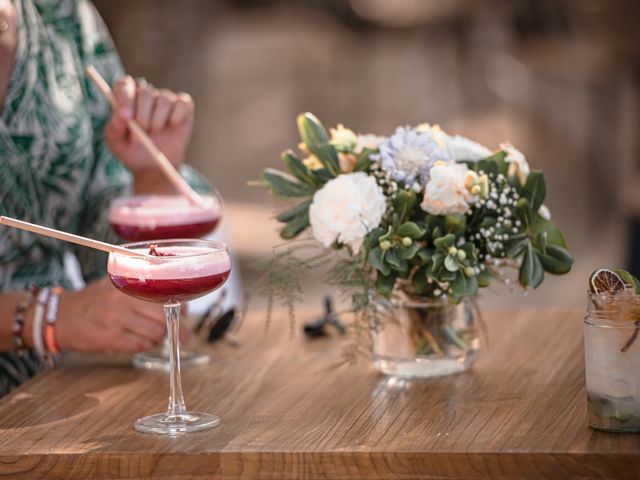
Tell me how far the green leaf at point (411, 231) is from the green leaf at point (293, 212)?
6.7 inches

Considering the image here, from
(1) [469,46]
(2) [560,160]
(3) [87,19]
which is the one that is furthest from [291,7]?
(3) [87,19]

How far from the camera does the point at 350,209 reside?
1580mm

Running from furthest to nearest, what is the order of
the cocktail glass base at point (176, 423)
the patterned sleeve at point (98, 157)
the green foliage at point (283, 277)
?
the patterned sleeve at point (98, 157) → the green foliage at point (283, 277) → the cocktail glass base at point (176, 423)

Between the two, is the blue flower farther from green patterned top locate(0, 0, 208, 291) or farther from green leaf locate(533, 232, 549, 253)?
green patterned top locate(0, 0, 208, 291)

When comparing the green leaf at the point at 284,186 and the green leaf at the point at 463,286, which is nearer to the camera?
the green leaf at the point at 463,286

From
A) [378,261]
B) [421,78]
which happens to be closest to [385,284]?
[378,261]

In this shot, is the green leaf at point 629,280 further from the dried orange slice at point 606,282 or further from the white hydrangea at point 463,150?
the white hydrangea at point 463,150

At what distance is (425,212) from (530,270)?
0.56 feet

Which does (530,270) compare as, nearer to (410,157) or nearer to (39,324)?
(410,157)

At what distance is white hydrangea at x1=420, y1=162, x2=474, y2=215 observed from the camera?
1554 mm

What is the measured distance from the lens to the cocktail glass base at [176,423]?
1442mm

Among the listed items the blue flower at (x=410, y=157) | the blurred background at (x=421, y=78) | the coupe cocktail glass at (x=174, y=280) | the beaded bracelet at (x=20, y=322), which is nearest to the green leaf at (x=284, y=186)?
the blue flower at (x=410, y=157)

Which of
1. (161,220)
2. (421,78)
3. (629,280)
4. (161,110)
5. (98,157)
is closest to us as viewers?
(629,280)

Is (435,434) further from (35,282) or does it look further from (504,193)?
(35,282)
